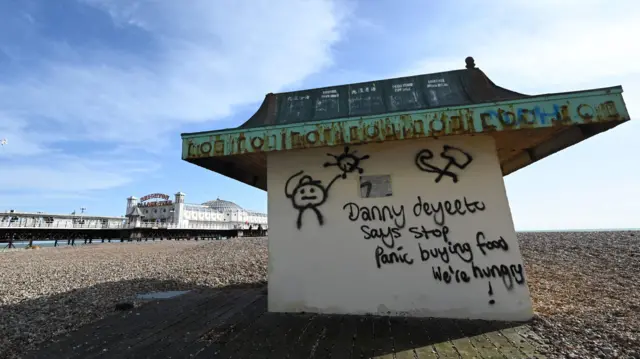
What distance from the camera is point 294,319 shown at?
188 inches

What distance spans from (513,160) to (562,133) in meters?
1.63

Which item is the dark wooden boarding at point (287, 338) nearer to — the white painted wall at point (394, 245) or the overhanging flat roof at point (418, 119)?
the white painted wall at point (394, 245)

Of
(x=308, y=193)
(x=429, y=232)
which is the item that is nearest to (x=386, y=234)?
(x=429, y=232)

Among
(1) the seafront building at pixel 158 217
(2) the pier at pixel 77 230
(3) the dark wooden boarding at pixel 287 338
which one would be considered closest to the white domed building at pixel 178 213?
(1) the seafront building at pixel 158 217

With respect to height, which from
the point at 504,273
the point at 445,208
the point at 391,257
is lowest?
the point at 504,273

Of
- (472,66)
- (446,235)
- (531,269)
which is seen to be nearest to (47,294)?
(446,235)

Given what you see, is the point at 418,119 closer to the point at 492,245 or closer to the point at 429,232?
the point at 429,232

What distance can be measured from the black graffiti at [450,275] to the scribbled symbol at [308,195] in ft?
6.73

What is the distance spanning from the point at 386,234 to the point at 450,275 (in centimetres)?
118

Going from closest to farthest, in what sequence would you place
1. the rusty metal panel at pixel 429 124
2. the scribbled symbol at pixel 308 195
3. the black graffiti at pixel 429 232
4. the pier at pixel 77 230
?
the rusty metal panel at pixel 429 124, the black graffiti at pixel 429 232, the scribbled symbol at pixel 308 195, the pier at pixel 77 230

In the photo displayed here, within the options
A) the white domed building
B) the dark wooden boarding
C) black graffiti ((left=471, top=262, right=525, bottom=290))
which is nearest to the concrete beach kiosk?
black graffiti ((left=471, top=262, right=525, bottom=290))

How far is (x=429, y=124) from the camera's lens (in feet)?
14.4

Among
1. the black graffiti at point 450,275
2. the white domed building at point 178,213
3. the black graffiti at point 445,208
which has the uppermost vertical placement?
the white domed building at point 178,213

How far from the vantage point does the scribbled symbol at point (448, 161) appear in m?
5.02
